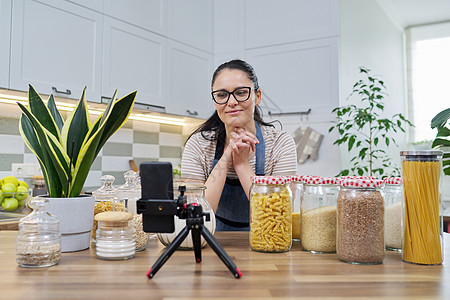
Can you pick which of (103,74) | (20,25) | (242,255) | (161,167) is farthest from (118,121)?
(103,74)

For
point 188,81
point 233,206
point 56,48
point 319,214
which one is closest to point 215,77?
point 233,206

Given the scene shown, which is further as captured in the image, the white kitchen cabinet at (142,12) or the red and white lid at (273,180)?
the white kitchen cabinet at (142,12)

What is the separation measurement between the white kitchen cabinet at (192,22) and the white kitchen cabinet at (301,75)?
47cm

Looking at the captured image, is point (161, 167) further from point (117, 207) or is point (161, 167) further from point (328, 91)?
point (328, 91)

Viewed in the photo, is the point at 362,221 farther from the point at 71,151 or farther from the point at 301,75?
the point at 301,75

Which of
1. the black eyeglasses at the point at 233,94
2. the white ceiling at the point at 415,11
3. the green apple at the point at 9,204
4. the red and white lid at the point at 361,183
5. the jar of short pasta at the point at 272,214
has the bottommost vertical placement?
the green apple at the point at 9,204

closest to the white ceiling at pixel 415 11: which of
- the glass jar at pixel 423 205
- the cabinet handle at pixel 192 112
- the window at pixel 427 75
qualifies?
the window at pixel 427 75

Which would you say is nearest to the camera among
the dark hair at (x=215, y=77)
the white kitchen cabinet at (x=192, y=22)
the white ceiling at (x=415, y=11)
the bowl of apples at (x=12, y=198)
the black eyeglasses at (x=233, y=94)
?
the black eyeglasses at (x=233, y=94)

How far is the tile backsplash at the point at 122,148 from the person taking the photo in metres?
2.44

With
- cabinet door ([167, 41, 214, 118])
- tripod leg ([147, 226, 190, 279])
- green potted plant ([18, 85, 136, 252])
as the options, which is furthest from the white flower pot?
cabinet door ([167, 41, 214, 118])

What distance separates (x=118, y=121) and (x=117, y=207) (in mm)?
214

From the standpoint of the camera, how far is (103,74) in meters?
2.57

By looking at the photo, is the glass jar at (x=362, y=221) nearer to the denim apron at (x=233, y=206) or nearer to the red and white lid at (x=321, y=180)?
the red and white lid at (x=321, y=180)

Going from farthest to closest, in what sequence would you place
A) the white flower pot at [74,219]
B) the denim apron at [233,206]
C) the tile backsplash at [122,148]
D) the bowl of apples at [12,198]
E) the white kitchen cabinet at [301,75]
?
1. the white kitchen cabinet at [301,75]
2. the tile backsplash at [122,148]
3. the bowl of apples at [12,198]
4. the denim apron at [233,206]
5. the white flower pot at [74,219]
